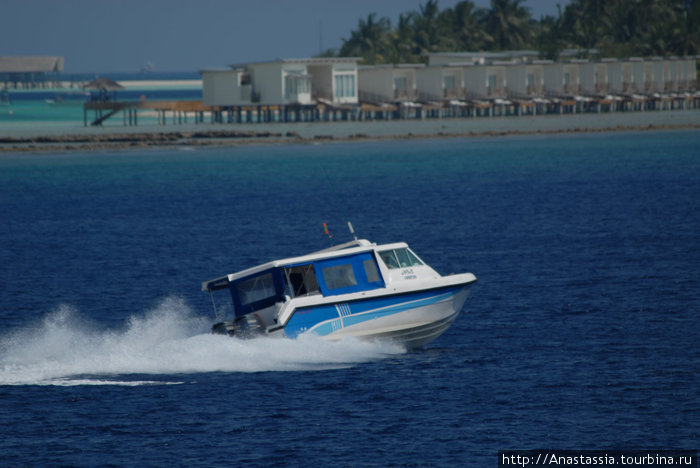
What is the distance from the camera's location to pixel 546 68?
5989 inches

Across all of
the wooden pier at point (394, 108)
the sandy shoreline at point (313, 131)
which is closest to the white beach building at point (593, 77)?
the wooden pier at point (394, 108)

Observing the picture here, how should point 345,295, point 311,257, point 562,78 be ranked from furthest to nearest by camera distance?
point 562,78, point 311,257, point 345,295

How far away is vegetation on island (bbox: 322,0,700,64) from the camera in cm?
17250

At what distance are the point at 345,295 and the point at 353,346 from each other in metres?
1.43

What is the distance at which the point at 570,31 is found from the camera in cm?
18750

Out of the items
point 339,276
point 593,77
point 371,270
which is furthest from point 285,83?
point 339,276

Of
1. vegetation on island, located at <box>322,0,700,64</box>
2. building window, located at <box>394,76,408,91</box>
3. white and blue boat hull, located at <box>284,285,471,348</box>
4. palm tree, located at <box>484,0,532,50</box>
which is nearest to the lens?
white and blue boat hull, located at <box>284,285,471,348</box>

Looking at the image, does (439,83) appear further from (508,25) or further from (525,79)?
(508,25)

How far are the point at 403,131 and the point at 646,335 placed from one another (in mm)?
103882

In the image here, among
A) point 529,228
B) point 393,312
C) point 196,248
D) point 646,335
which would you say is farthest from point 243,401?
point 529,228

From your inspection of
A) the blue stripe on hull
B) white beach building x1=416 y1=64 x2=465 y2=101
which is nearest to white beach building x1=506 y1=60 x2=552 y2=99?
white beach building x1=416 y1=64 x2=465 y2=101

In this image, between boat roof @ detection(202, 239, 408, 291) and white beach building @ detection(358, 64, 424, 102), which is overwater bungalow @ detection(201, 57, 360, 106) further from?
boat roof @ detection(202, 239, 408, 291)

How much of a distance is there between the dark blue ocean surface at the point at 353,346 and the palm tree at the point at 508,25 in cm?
12557

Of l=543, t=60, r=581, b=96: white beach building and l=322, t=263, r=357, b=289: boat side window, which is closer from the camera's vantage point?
l=322, t=263, r=357, b=289: boat side window
